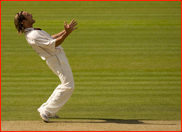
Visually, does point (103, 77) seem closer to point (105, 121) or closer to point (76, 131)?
point (105, 121)

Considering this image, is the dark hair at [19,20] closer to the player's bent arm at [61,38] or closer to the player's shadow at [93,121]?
the player's bent arm at [61,38]

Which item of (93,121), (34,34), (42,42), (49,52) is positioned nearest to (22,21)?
(34,34)

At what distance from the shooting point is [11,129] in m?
4.07

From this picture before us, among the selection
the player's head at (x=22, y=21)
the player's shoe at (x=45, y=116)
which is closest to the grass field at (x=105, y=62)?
the player's shoe at (x=45, y=116)

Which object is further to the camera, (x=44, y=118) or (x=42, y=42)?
(x=44, y=118)

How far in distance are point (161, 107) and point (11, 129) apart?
84.4 inches

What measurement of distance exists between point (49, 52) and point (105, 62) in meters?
3.28

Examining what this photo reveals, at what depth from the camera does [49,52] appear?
4.21 meters

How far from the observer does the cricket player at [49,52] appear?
4.11 m

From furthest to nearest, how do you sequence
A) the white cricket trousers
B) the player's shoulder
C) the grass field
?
the grass field < the white cricket trousers < the player's shoulder

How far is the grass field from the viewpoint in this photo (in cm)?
493

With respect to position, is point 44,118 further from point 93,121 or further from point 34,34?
point 34,34

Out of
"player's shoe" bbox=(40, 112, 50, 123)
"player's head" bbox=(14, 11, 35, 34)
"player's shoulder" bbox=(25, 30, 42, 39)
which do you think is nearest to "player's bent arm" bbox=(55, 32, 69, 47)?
"player's shoulder" bbox=(25, 30, 42, 39)

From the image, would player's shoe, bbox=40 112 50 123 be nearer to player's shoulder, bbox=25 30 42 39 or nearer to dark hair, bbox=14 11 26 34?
player's shoulder, bbox=25 30 42 39
